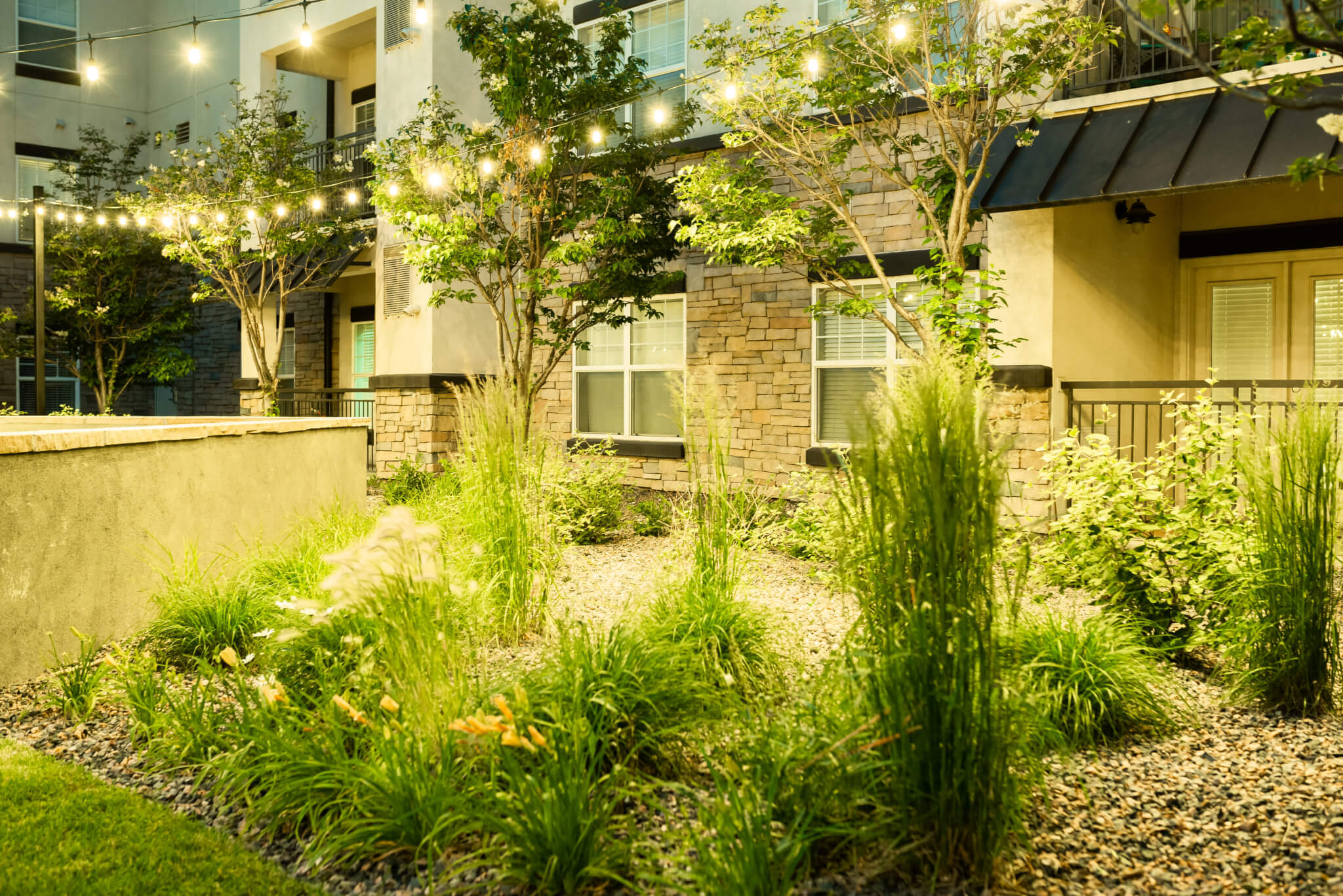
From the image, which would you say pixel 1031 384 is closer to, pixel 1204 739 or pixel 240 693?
pixel 1204 739

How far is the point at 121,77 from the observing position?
19.3m

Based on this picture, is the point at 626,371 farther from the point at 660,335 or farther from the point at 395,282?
the point at 395,282

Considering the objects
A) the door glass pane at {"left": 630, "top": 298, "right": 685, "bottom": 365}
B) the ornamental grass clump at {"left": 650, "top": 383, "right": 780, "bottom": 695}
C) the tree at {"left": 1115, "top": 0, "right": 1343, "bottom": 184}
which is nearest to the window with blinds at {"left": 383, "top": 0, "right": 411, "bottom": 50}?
the door glass pane at {"left": 630, "top": 298, "right": 685, "bottom": 365}

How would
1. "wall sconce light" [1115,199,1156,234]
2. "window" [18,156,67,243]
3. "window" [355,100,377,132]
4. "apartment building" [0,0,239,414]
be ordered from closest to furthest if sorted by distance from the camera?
"wall sconce light" [1115,199,1156,234]
"window" [355,100,377,132]
"apartment building" [0,0,239,414]
"window" [18,156,67,243]

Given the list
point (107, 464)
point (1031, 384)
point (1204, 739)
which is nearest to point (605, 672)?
point (1204, 739)

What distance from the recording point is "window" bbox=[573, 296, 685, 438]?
11.3 m

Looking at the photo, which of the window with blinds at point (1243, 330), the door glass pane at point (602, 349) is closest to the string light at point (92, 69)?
the door glass pane at point (602, 349)

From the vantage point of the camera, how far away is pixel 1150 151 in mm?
7230

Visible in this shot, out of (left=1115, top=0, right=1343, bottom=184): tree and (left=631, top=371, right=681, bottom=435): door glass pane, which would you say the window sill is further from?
(left=1115, top=0, right=1343, bottom=184): tree

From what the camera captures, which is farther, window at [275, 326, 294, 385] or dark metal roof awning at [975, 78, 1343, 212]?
window at [275, 326, 294, 385]

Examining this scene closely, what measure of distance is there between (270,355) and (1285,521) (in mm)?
14712

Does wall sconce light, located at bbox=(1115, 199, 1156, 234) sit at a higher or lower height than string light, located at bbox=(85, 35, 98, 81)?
lower

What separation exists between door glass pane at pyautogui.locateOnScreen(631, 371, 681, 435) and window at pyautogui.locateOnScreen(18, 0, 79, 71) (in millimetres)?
14349

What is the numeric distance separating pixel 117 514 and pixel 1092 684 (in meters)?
4.54
